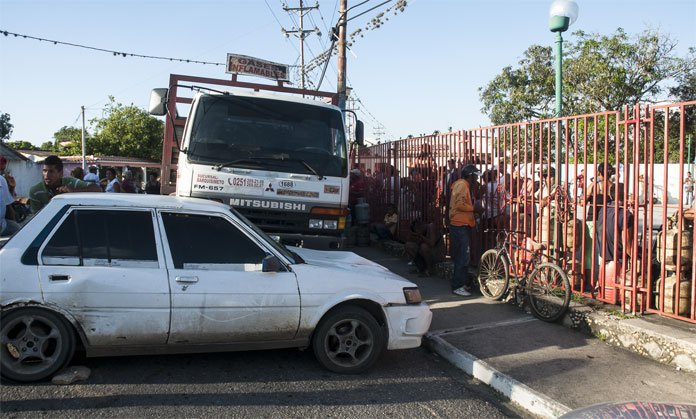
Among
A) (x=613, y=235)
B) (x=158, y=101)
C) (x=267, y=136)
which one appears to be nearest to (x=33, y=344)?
(x=267, y=136)

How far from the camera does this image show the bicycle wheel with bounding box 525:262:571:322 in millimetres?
6090

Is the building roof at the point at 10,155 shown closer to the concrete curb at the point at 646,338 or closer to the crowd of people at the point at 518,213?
the crowd of people at the point at 518,213

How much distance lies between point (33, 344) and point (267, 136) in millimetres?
3637

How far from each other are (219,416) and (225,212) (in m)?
1.72

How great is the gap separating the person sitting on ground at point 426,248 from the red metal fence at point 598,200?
388 millimetres

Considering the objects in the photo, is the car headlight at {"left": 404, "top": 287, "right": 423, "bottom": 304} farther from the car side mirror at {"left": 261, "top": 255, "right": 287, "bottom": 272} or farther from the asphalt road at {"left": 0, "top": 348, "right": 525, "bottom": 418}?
the car side mirror at {"left": 261, "top": 255, "right": 287, "bottom": 272}

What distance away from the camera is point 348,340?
4703 millimetres

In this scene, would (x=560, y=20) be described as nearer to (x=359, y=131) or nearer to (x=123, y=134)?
(x=359, y=131)

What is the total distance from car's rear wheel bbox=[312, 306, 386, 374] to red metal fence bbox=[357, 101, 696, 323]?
9.70 ft

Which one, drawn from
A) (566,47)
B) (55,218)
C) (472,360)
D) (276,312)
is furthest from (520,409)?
(566,47)

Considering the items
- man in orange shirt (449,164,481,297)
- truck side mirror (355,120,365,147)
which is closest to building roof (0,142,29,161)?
truck side mirror (355,120,365,147)

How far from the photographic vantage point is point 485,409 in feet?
13.7

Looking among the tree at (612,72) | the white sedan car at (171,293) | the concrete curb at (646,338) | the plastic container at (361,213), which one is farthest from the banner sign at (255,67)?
the tree at (612,72)

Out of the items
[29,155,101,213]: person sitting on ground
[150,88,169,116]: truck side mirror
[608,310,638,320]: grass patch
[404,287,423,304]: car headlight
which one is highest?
[150,88,169,116]: truck side mirror
